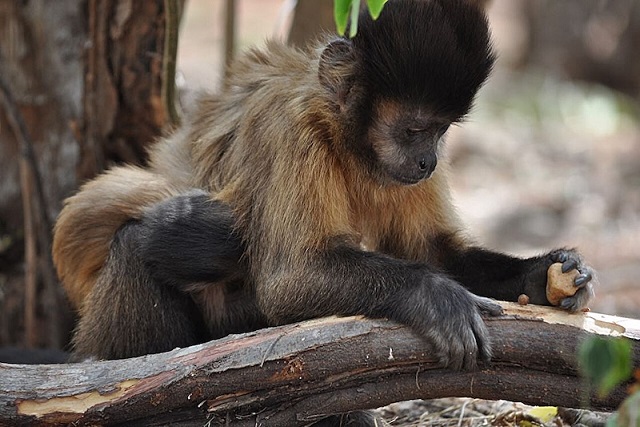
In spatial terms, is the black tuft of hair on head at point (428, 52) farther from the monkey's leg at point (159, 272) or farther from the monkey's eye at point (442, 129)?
the monkey's leg at point (159, 272)

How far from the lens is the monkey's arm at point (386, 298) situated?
4172 mm

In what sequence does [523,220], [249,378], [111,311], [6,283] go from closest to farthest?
1. [249,378]
2. [111,311]
3. [6,283]
4. [523,220]

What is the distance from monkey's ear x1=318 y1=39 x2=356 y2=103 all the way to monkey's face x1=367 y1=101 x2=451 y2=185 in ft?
0.68

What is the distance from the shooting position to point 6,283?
7.19 metres

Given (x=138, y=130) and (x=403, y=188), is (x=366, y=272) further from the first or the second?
(x=138, y=130)

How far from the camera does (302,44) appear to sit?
739cm

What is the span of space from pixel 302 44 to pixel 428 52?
294 cm

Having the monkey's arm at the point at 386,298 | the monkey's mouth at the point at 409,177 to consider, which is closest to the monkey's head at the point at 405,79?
the monkey's mouth at the point at 409,177

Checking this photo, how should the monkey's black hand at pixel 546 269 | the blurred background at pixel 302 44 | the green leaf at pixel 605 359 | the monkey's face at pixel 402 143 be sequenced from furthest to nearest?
1. the blurred background at pixel 302 44
2. the monkey's face at pixel 402 143
3. the monkey's black hand at pixel 546 269
4. the green leaf at pixel 605 359

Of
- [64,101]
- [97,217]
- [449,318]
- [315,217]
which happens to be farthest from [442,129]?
[64,101]

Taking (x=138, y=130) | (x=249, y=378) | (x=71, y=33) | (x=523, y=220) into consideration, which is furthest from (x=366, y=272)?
(x=523, y=220)

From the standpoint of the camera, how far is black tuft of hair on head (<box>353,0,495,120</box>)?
4.58 m

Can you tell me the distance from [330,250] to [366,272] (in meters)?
0.25

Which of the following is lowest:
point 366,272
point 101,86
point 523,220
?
point 523,220
